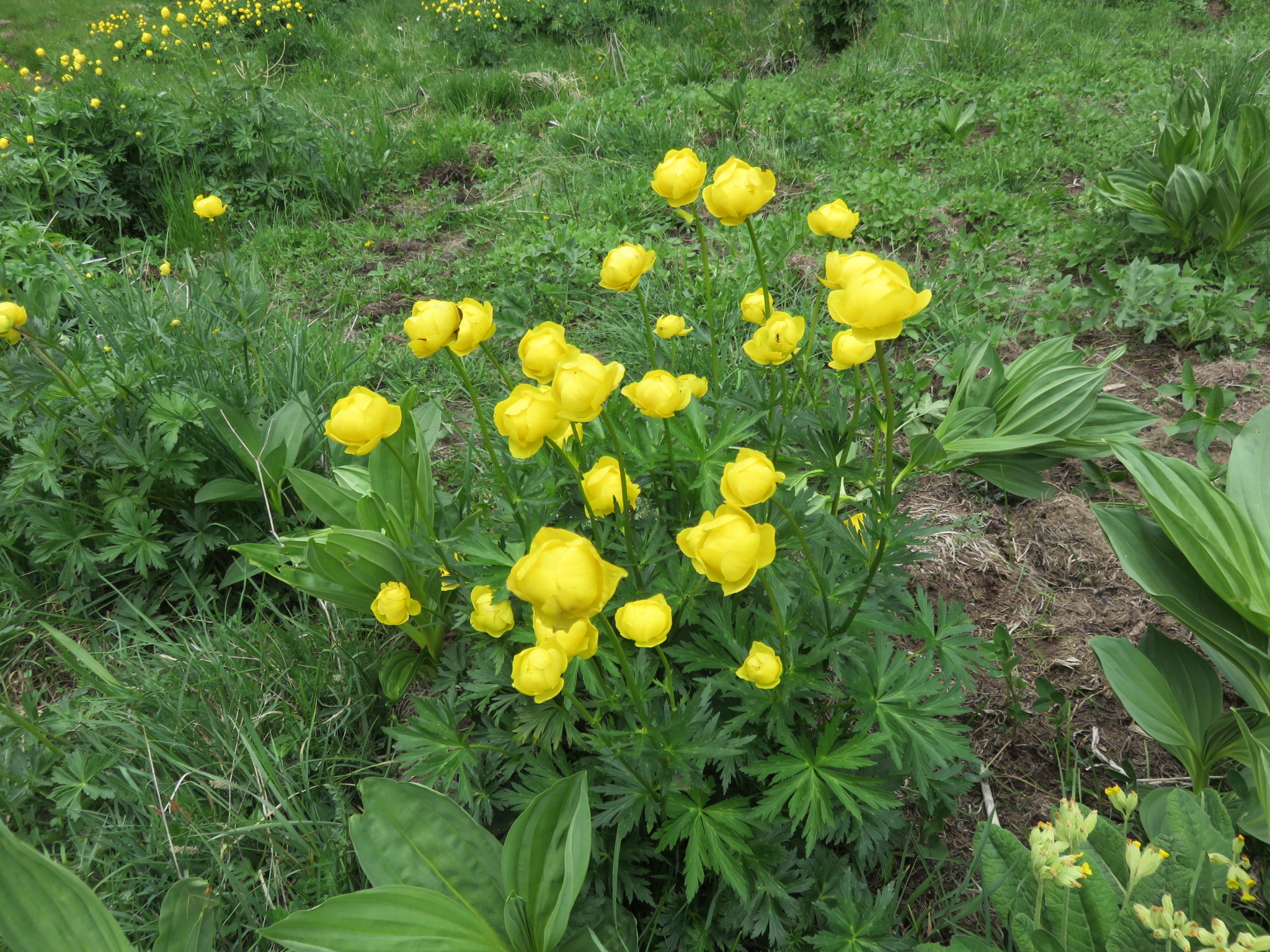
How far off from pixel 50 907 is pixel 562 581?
0.95 m

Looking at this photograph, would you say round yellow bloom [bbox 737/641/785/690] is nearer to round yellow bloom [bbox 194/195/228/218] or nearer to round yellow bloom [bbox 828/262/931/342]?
round yellow bloom [bbox 828/262/931/342]

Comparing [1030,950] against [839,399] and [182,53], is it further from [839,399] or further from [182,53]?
[182,53]

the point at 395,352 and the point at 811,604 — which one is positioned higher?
the point at 811,604

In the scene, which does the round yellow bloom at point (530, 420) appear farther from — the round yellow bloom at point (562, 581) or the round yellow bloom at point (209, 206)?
the round yellow bloom at point (209, 206)

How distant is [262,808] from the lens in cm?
131

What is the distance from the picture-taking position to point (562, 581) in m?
0.75

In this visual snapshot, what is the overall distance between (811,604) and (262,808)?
1031mm

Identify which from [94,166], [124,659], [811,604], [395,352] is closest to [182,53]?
[94,166]

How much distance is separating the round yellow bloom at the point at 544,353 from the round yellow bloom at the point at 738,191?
1.18 ft

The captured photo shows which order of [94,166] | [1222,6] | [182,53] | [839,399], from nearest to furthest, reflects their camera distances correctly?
1. [839,399]
2. [94,166]
3. [1222,6]
4. [182,53]

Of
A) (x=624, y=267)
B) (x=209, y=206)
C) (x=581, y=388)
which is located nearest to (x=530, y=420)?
(x=581, y=388)

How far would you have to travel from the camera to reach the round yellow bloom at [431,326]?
104 centimetres

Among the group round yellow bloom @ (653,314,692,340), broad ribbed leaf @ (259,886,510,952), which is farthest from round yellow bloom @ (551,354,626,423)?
broad ribbed leaf @ (259,886,510,952)

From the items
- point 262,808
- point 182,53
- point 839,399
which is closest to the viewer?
point 262,808
